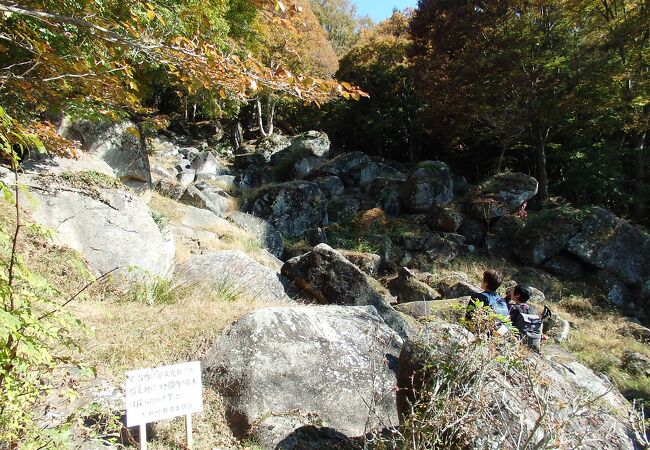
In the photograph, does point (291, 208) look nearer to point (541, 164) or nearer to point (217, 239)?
point (217, 239)

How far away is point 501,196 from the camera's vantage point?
12.6 meters

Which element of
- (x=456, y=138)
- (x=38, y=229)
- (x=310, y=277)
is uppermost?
(x=456, y=138)

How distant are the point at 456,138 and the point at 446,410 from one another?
15.8 metres

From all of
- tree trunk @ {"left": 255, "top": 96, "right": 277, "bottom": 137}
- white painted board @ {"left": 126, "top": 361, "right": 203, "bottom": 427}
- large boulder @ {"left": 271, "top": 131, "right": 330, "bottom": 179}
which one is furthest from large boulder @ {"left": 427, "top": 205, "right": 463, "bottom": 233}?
tree trunk @ {"left": 255, "top": 96, "right": 277, "bottom": 137}

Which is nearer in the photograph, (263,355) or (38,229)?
(38,229)

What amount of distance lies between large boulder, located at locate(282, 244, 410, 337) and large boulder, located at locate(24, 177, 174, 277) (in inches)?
86.1

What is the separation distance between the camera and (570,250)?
1126 centimetres

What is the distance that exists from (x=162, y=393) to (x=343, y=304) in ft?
→ 13.4

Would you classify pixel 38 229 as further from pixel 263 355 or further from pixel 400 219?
pixel 400 219

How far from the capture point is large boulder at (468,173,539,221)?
12.5 meters

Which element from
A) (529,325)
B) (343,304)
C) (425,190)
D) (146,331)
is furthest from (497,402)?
(425,190)

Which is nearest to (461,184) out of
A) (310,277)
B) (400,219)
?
(400,219)

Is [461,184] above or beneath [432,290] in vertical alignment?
above

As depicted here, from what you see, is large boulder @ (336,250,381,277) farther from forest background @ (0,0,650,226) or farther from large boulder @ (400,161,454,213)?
large boulder @ (400,161,454,213)
